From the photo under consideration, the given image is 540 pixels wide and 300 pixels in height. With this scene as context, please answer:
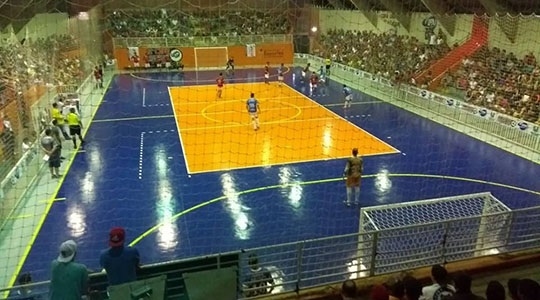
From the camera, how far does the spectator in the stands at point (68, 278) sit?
130 inches

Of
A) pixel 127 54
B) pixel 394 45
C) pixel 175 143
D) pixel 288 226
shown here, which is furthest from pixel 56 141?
pixel 127 54

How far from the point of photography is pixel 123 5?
23984 millimetres

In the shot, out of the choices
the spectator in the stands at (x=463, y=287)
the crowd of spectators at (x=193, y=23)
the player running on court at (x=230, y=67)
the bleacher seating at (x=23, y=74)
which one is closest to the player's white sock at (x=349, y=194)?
the spectator in the stands at (x=463, y=287)

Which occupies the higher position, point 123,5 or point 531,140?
point 123,5

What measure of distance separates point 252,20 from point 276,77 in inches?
152

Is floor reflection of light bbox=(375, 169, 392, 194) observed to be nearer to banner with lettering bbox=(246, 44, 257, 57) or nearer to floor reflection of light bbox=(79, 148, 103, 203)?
floor reflection of light bbox=(79, 148, 103, 203)

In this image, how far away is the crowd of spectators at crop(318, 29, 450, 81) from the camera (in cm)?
1817

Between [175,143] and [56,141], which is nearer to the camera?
[56,141]

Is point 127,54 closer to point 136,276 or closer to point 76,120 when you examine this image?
point 76,120

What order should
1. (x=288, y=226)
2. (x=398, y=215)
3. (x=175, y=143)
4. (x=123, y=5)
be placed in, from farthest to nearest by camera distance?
1. (x=123, y=5)
2. (x=175, y=143)
3. (x=288, y=226)
4. (x=398, y=215)

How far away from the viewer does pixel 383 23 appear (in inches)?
896

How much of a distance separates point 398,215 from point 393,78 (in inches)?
471

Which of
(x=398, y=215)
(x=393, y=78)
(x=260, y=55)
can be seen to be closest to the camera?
(x=398, y=215)

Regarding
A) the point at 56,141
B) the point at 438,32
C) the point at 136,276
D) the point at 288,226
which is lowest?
the point at 288,226
